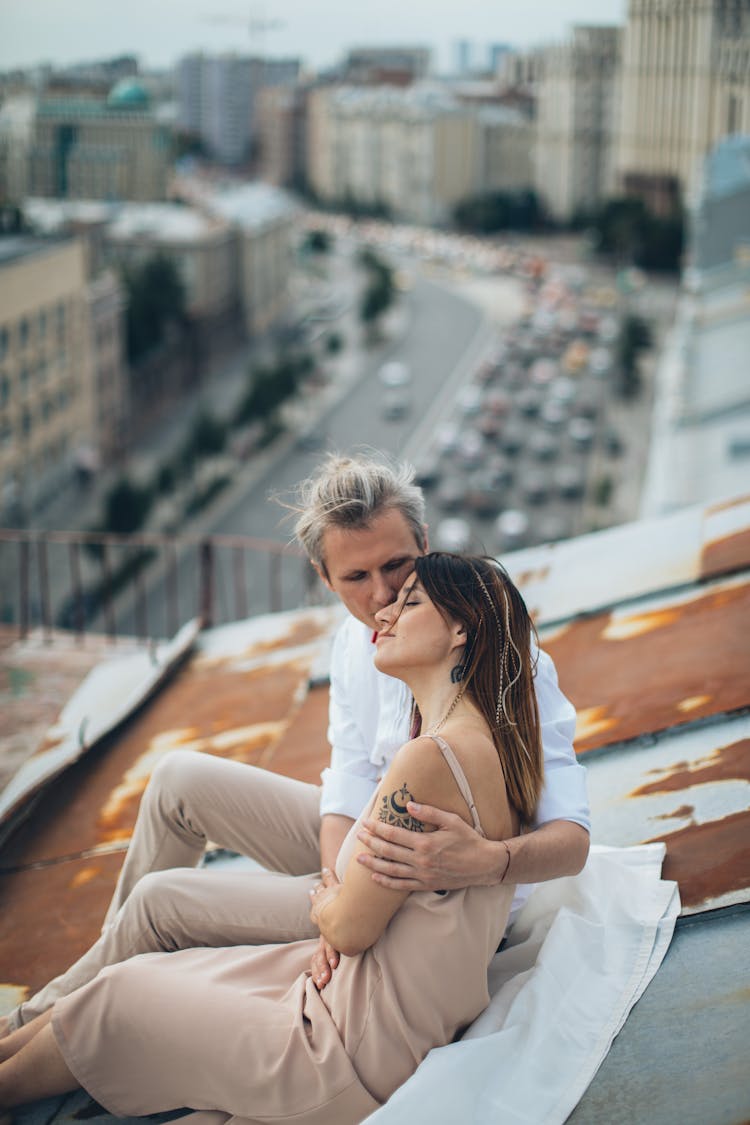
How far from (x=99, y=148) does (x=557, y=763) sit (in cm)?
3177

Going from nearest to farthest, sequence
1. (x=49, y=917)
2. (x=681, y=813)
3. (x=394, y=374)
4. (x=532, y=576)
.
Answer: (x=681, y=813) → (x=49, y=917) → (x=532, y=576) → (x=394, y=374)

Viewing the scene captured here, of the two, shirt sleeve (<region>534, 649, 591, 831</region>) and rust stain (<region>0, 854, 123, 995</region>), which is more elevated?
shirt sleeve (<region>534, 649, 591, 831</region>)

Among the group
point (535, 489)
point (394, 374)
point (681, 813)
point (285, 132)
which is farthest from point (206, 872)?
→ point (285, 132)

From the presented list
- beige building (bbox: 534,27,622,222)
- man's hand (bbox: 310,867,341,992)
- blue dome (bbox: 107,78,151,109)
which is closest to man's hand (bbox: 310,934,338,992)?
man's hand (bbox: 310,867,341,992)

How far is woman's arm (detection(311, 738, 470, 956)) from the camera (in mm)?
1400

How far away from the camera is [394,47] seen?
82.4 metres

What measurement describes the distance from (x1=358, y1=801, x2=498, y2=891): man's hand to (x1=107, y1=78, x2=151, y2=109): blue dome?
3209 cm

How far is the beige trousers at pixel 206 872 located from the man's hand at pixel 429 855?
0.99 ft

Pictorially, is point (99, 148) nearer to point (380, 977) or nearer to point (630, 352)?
point (630, 352)

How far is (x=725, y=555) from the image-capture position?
9.64 ft

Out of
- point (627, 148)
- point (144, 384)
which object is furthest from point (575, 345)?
point (627, 148)

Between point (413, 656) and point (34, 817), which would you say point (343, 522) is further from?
point (34, 817)

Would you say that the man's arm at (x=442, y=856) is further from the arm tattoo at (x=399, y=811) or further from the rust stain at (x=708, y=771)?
the rust stain at (x=708, y=771)

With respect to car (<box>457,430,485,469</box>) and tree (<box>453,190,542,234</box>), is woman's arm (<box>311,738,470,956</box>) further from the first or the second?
tree (<box>453,190,542,234</box>)
